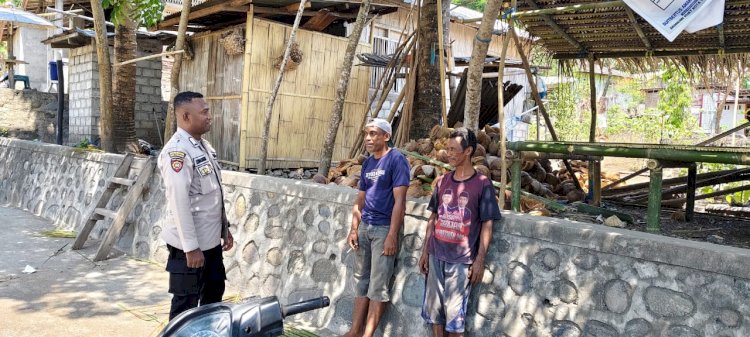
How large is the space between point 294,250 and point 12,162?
8649 mm

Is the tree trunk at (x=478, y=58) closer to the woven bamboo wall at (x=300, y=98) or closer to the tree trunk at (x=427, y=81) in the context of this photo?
the tree trunk at (x=427, y=81)

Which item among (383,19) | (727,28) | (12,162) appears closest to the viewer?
(727,28)

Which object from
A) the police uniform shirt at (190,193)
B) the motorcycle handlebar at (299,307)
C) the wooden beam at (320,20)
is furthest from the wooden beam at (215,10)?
the motorcycle handlebar at (299,307)

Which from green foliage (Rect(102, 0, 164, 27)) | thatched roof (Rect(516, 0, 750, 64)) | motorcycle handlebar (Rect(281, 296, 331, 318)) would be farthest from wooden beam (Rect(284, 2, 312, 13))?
motorcycle handlebar (Rect(281, 296, 331, 318))

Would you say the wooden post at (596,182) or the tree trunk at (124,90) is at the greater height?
the tree trunk at (124,90)

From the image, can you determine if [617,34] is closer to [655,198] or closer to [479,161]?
[479,161]

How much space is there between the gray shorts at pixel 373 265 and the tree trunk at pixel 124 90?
253 inches

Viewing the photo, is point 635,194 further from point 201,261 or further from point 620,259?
point 201,261

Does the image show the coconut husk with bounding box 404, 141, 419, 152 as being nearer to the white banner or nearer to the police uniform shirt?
the white banner

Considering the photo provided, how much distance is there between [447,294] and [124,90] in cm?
782

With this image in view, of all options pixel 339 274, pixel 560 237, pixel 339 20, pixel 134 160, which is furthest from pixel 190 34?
Answer: pixel 560 237

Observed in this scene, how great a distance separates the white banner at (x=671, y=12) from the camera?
4.21 m

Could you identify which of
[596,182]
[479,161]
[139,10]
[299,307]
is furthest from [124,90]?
[299,307]

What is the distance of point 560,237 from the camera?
3.41m
